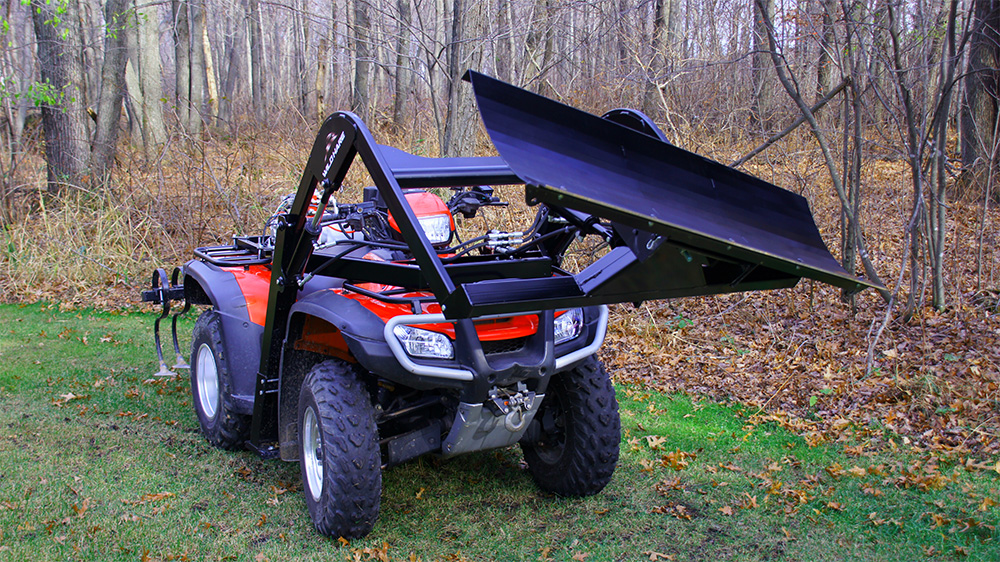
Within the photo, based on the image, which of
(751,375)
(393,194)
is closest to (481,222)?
(751,375)

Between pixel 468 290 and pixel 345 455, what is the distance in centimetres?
109

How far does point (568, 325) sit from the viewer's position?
365 cm

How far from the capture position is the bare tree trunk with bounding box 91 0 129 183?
36.9 ft

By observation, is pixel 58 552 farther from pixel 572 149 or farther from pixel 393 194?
pixel 572 149

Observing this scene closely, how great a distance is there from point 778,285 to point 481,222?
6.88 m

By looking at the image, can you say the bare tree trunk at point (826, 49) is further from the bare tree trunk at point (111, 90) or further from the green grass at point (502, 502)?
the bare tree trunk at point (111, 90)

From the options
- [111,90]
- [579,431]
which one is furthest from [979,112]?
[111,90]

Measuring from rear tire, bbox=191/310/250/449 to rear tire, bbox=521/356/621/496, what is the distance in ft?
5.81

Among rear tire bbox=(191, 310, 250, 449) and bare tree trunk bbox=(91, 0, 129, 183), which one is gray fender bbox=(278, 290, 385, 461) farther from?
bare tree trunk bbox=(91, 0, 129, 183)

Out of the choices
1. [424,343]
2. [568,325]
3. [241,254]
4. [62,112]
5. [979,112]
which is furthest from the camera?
[62,112]

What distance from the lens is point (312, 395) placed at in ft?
11.7

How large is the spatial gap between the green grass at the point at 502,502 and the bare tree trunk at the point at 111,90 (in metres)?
6.91

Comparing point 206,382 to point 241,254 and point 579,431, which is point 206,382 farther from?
point 579,431

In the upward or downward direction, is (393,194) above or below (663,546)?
above
